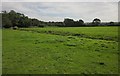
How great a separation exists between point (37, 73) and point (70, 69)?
2082 millimetres

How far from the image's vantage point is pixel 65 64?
42.7ft

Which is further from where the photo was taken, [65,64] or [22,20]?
[22,20]

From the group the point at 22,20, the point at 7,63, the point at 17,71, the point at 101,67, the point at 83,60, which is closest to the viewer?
the point at 17,71

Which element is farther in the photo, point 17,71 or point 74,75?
point 17,71

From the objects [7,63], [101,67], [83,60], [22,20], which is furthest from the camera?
[22,20]

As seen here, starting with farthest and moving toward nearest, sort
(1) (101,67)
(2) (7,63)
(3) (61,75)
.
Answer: (2) (7,63), (1) (101,67), (3) (61,75)

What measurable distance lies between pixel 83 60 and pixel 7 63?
210 inches

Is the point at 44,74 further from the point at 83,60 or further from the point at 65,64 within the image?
the point at 83,60

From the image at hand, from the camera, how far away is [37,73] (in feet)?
35.2

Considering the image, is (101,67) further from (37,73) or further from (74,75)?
(37,73)

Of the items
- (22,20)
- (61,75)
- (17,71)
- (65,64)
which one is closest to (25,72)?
(17,71)

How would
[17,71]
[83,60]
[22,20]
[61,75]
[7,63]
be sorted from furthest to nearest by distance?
[22,20] < [83,60] < [7,63] < [17,71] < [61,75]

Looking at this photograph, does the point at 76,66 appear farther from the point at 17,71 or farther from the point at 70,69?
the point at 17,71

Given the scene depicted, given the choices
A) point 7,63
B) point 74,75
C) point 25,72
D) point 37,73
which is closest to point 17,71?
point 25,72
